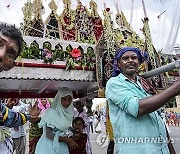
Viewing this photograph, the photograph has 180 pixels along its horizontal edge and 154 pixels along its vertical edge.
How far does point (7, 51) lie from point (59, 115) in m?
2.83

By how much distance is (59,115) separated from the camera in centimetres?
407

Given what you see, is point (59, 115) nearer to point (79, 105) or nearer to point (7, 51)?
point (79, 105)

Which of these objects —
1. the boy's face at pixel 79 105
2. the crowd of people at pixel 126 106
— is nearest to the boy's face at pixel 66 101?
the boy's face at pixel 79 105

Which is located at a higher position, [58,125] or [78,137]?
[58,125]

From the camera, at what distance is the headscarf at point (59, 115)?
400cm

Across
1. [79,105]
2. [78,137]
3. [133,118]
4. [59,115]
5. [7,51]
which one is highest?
[79,105]

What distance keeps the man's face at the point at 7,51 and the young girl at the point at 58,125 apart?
8.91 ft

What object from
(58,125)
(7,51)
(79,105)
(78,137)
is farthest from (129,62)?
(79,105)

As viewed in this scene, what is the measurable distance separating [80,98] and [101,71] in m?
1.60

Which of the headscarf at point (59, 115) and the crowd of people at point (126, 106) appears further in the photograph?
the headscarf at point (59, 115)

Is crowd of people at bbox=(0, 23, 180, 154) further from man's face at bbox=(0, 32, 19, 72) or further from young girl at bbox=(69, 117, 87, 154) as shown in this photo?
young girl at bbox=(69, 117, 87, 154)

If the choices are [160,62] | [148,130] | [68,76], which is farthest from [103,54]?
[148,130]

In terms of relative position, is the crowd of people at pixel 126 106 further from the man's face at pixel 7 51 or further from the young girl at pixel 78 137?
the young girl at pixel 78 137

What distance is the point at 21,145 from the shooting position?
22.8 ft
